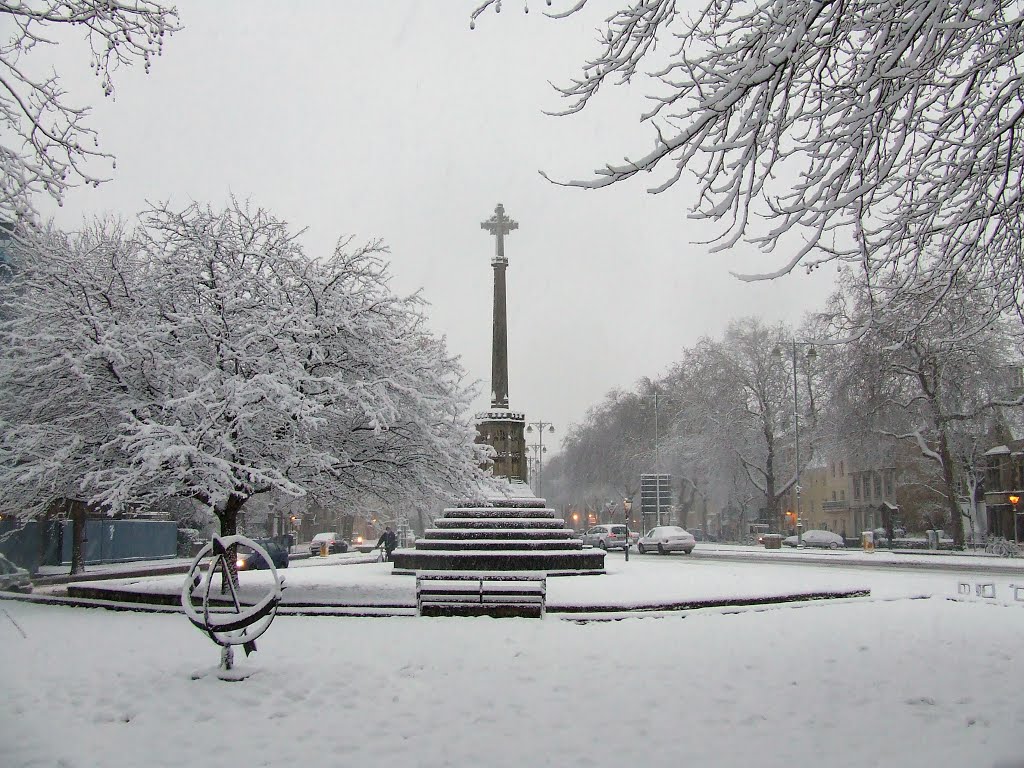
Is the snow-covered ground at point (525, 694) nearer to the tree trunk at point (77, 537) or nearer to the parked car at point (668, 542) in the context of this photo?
the tree trunk at point (77, 537)

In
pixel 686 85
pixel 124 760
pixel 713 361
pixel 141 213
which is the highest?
pixel 713 361

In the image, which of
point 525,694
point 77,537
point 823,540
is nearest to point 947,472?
point 823,540

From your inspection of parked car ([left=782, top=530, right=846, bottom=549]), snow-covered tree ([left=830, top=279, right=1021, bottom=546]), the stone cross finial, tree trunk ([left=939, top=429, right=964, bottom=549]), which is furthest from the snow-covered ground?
parked car ([left=782, top=530, right=846, bottom=549])

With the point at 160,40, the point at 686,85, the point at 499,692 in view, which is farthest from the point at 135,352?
the point at 686,85

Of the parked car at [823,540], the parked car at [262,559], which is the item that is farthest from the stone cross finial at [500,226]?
the parked car at [823,540]

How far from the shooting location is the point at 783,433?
5566cm

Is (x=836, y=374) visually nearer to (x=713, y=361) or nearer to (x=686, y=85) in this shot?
(x=713, y=361)

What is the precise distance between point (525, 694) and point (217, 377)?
9090 millimetres

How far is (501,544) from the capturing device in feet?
72.8

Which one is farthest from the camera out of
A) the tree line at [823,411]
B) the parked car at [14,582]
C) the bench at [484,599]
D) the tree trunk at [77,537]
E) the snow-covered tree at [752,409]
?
the snow-covered tree at [752,409]

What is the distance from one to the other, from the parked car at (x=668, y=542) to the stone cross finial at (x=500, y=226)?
17813 millimetres

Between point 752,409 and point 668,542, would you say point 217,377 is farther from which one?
point 752,409

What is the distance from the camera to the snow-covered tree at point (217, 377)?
15.0 meters

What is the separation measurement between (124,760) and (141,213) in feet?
42.0
